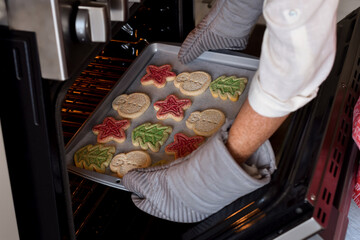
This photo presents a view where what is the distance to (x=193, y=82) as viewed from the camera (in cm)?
132

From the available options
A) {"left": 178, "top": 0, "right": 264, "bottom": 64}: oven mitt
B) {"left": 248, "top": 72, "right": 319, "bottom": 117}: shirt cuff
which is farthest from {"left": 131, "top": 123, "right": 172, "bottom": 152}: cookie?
{"left": 248, "top": 72, "right": 319, "bottom": 117}: shirt cuff

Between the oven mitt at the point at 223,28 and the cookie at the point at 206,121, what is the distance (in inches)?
8.5

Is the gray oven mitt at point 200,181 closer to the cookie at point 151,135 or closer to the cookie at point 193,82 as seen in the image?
the cookie at point 151,135

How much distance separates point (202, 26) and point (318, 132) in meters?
0.52

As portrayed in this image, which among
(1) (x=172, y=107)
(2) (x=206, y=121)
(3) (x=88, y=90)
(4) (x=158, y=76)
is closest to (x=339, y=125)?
(2) (x=206, y=121)

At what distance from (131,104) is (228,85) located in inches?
11.5

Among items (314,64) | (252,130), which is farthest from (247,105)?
(314,64)

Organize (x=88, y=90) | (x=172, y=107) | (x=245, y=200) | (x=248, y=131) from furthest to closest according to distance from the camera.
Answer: (x=88, y=90) → (x=172, y=107) → (x=245, y=200) → (x=248, y=131)

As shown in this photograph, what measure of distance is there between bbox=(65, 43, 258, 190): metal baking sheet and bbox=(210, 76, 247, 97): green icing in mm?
20

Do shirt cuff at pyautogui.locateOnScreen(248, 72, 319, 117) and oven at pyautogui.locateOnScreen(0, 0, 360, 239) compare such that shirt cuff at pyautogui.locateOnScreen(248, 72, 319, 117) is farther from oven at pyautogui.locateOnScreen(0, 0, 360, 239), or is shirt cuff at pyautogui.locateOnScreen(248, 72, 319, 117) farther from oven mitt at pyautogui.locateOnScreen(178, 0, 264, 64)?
oven mitt at pyautogui.locateOnScreen(178, 0, 264, 64)

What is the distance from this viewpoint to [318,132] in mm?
934

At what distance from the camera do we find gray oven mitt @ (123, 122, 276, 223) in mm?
852

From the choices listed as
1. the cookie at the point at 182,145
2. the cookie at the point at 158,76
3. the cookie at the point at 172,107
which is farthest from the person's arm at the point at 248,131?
the cookie at the point at 158,76

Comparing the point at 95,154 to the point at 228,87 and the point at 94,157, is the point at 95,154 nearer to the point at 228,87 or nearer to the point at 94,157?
the point at 94,157
